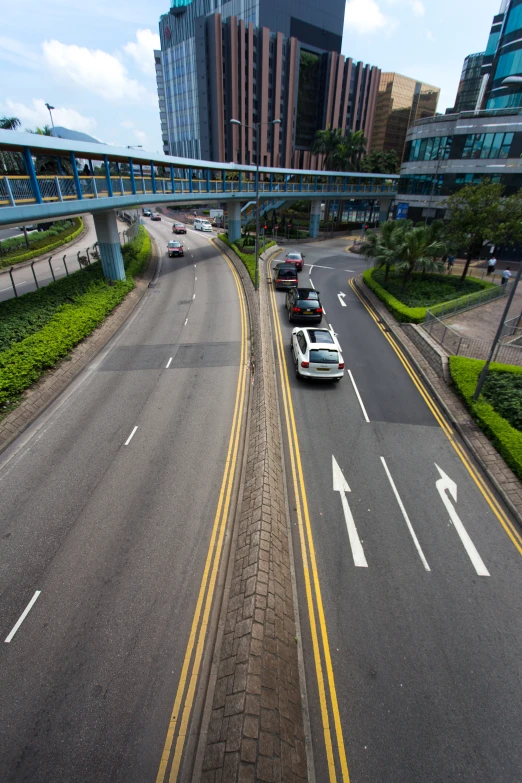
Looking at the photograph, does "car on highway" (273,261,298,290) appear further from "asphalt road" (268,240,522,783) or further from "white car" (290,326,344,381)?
"asphalt road" (268,240,522,783)

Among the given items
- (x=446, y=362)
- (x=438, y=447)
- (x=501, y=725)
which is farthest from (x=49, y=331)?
(x=501, y=725)

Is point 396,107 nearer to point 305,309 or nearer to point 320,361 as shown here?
point 305,309

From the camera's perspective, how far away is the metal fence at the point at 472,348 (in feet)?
Result: 54.5

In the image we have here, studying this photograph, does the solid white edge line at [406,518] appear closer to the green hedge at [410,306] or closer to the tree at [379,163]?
the green hedge at [410,306]

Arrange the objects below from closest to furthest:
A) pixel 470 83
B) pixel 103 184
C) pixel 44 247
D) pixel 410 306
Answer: pixel 103 184 < pixel 410 306 < pixel 44 247 < pixel 470 83

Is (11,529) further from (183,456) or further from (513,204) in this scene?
(513,204)

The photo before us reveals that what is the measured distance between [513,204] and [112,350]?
89.3ft

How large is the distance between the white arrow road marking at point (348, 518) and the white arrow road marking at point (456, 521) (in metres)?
2.62

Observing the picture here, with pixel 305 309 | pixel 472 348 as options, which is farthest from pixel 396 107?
pixel 472 348

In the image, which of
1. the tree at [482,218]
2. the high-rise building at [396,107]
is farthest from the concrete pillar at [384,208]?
the high-rise building at [396,107]

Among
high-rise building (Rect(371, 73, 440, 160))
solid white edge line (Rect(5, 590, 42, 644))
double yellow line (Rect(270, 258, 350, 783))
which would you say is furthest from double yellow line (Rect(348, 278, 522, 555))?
high-rise building (Rect(371, 73, 440, 160))

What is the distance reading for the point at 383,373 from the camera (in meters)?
17.2

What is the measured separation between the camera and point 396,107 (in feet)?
403

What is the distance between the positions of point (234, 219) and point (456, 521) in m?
41.8
